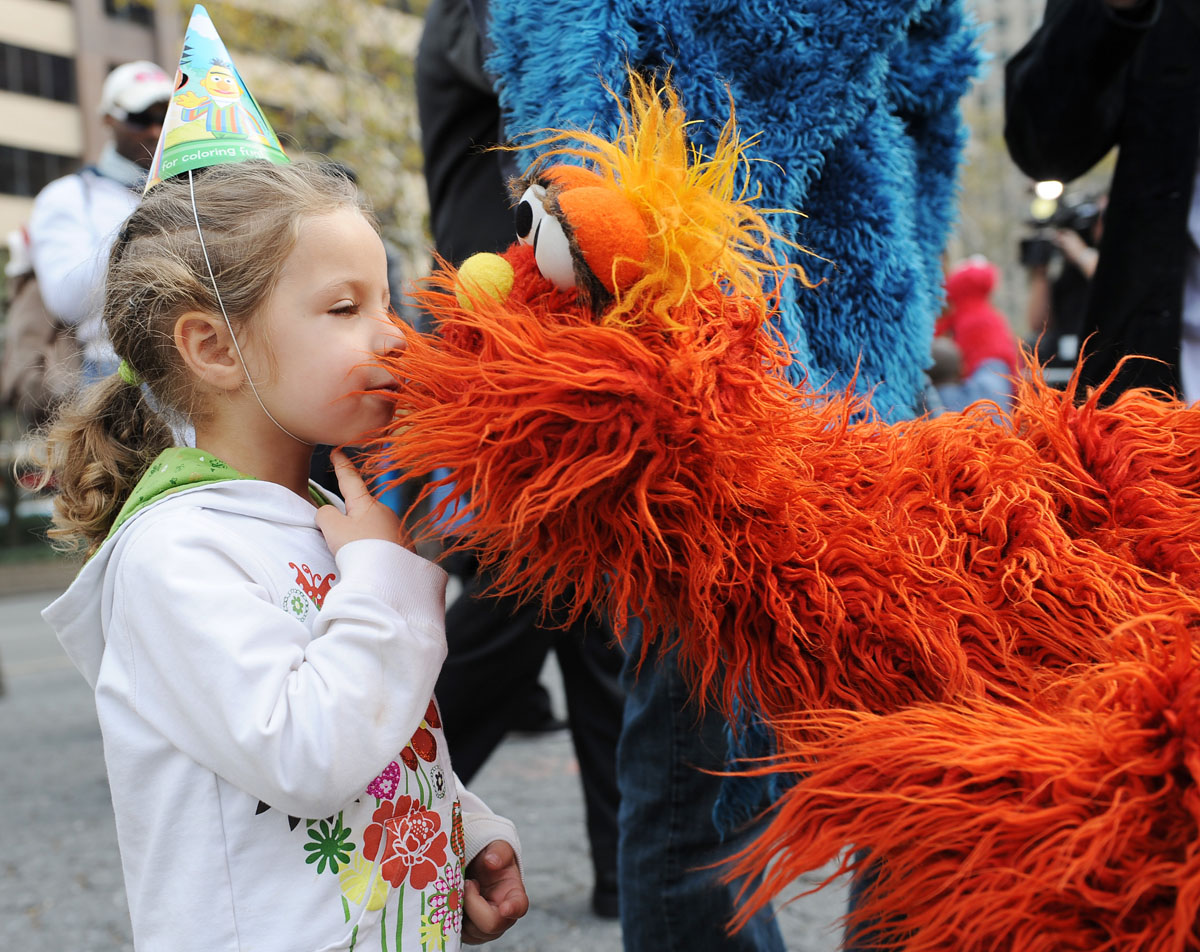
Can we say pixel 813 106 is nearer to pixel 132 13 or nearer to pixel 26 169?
pixel 26 169

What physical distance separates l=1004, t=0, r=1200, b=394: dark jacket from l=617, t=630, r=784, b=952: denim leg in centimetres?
91

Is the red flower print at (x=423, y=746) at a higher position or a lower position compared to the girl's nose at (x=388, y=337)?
lower

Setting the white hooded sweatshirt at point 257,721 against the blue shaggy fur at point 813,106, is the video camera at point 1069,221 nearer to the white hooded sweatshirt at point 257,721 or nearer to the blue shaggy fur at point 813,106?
the blue shaggy fur at point 813,106

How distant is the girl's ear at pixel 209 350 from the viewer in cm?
123

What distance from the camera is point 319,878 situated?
1110mm

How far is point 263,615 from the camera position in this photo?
107 centimetres

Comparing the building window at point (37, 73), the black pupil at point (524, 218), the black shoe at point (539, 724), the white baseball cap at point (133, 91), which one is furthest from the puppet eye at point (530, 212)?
the building window at point (37, 73)

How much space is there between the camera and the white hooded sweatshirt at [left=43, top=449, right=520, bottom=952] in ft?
3.40

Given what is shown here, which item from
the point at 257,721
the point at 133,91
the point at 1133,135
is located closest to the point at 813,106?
the point at 1133,135

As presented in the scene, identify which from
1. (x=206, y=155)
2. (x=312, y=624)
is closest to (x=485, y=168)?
(x=206, y=155)

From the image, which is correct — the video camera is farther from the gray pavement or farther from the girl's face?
the girl's face

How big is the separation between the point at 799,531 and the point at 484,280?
403mm

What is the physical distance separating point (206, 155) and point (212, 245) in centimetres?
16

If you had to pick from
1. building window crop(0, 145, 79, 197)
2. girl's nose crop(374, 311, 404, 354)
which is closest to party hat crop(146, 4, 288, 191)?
girl's nose crop(374, 311, 404, 354)
